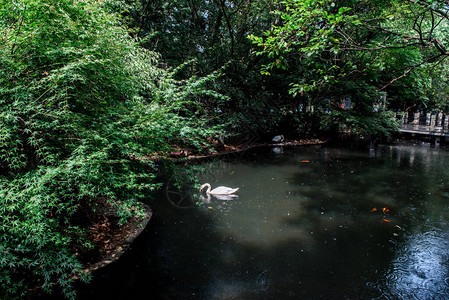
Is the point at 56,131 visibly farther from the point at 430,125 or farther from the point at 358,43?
the point at 430,125

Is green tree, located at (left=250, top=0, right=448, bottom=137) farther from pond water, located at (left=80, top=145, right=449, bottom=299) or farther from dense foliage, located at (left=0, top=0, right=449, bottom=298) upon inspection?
pond water, located at (left=80, top=145, right=449, bottom=299)

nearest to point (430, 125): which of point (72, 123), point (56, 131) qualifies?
point (72, 123)

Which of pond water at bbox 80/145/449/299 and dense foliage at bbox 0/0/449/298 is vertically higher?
dense foliage at bbox 0/0/449/298

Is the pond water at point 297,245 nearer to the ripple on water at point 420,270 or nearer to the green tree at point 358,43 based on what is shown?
the ripple on water at point 420,270

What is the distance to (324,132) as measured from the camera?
15.6 metres

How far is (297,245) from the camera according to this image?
4.30m

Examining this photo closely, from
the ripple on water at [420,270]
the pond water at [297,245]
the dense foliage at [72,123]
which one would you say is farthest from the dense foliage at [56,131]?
the ripple on water at [420,270]

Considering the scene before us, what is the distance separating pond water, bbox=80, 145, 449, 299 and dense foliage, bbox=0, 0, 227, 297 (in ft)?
2.93

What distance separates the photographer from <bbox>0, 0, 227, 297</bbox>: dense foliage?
224cm

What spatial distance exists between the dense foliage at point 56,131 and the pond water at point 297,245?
2.93ft

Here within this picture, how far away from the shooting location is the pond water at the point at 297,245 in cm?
330

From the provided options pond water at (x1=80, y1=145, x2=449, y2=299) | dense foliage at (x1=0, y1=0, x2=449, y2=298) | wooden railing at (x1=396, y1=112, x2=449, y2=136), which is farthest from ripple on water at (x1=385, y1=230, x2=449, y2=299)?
wooden railing at (x1=396, y1=112, x2=449, y2=136)

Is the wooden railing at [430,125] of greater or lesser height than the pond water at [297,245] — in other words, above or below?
above

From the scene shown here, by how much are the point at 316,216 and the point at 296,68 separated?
8888 millimetres
